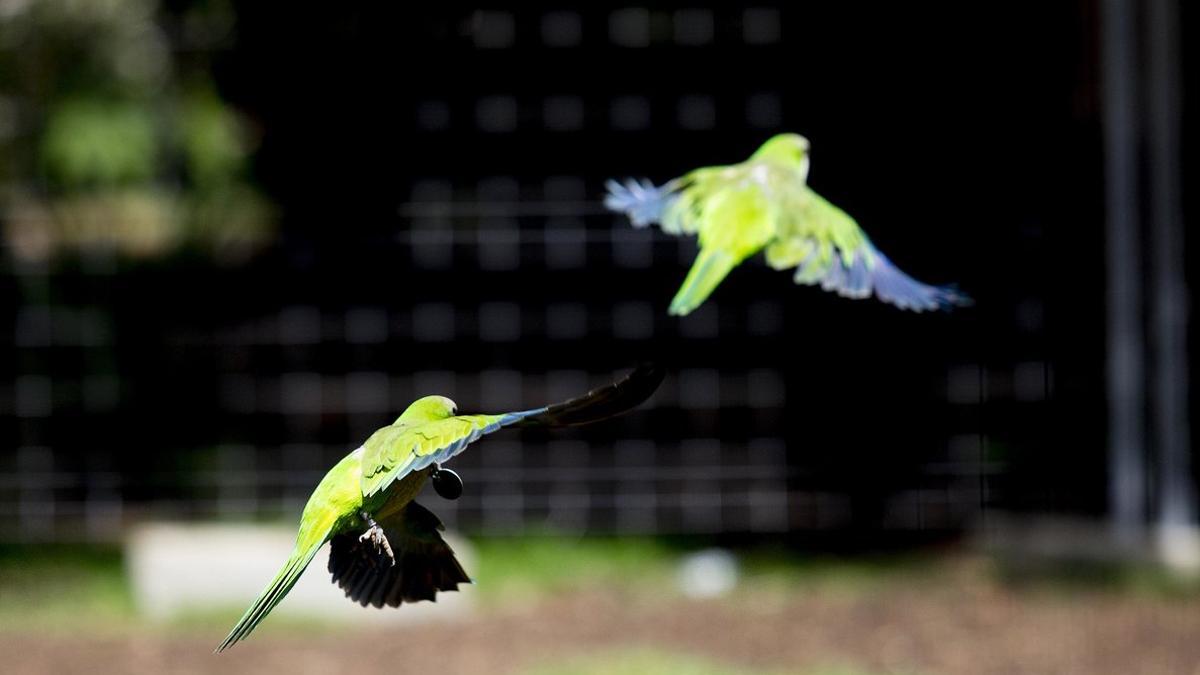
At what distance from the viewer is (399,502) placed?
80 centimetres

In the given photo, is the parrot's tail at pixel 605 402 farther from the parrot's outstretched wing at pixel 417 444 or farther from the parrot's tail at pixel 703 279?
the parrot's tail at pixel 703 279

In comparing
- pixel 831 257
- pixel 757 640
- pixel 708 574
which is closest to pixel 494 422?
pixel 831 257

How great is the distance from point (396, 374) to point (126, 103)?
1439 millimetres

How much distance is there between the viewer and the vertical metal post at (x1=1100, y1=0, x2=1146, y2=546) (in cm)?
458

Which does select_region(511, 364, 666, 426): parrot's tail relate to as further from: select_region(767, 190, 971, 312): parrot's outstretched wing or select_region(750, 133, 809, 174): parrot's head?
select_region(750, 133, 809, 174): parrot's head

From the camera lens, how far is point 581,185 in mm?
5406

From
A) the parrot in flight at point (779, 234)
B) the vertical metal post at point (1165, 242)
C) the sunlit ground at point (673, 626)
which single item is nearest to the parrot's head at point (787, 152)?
the parrot in flight at point (779, 234)

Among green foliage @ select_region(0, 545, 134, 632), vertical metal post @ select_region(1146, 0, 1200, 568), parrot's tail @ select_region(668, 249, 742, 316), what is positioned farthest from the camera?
vertical metal post @ select_region(1146, 0, 1200, 568)

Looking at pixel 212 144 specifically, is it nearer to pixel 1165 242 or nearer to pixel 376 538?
pixel 1165 242

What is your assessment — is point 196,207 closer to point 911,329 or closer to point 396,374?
point 396,374

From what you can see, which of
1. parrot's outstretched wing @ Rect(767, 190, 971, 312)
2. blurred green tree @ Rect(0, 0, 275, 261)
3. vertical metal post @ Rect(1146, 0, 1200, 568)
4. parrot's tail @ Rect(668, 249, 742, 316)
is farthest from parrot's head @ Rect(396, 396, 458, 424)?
blurred green tree @ Rect(0, 0, 275, 261)

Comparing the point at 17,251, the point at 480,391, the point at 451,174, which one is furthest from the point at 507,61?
the point at 17,251

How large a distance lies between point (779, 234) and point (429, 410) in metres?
0.33

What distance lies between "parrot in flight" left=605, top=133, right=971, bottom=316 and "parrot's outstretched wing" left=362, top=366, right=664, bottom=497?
0.22 m
